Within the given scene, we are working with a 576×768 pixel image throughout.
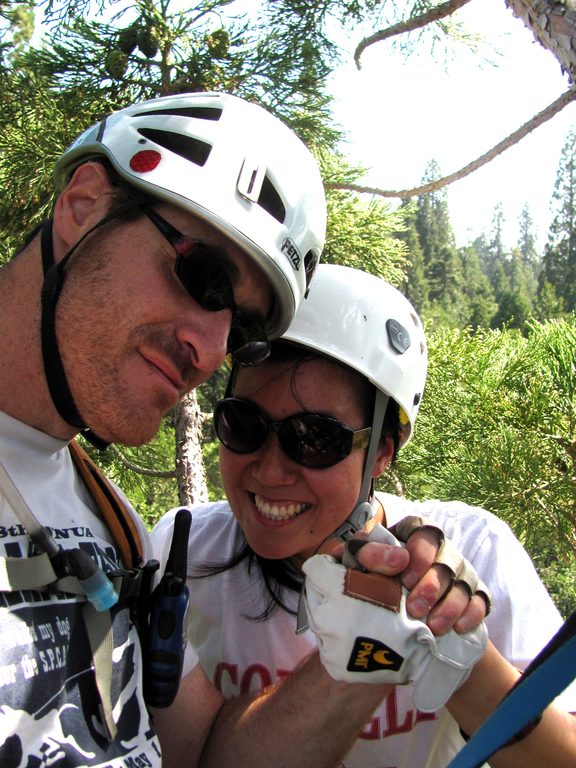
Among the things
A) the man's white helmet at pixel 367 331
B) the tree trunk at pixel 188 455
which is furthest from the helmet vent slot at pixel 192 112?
the tree trunk at pixel 188 455

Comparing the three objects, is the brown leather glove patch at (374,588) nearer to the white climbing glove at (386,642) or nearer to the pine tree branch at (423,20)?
the white climbing glove at (386,642)

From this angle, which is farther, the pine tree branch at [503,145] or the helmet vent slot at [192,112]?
the pine tree branch at [503,145]

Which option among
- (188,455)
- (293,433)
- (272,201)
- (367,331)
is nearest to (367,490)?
(293,433)

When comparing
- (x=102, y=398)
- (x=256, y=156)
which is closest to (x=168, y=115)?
(x=256, y=156)

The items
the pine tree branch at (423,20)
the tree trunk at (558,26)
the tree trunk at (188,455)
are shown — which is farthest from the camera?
the tree trunk at (188,455)

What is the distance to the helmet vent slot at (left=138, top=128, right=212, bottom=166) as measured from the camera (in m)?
1.60

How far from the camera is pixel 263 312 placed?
1.73 meters

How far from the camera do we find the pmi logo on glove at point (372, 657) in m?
1.33

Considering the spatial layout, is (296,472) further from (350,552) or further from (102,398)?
(102,398)

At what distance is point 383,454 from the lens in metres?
2.17

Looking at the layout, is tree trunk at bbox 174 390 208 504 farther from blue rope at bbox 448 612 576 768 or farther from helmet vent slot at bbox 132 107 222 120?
blue rope at bbox 448 612 576 768

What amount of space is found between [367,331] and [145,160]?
0.85 m

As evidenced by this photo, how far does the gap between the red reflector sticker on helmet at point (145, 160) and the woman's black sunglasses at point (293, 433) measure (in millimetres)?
662

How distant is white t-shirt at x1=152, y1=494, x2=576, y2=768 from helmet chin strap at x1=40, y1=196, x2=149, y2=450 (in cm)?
69
